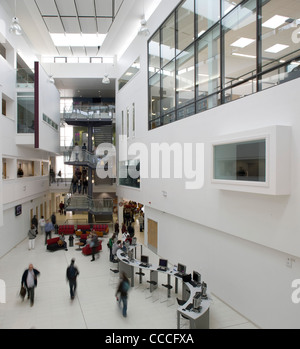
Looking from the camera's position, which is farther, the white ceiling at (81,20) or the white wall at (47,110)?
the white wall at (47,110)

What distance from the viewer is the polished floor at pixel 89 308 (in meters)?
8.42

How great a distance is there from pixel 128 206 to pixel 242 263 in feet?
64.1

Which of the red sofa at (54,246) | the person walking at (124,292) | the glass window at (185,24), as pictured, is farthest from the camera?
Answer: the red sofa at (54,246)

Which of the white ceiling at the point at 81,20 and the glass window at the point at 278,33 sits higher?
the white ceiling at the point at 81,20

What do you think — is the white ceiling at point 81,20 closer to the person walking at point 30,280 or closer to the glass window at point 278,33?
the glass window at point 278,33

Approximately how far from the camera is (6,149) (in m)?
15.5

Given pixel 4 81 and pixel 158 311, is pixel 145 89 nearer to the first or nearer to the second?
pixel 4 81

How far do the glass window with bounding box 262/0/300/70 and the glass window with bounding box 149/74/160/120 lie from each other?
21.9ft

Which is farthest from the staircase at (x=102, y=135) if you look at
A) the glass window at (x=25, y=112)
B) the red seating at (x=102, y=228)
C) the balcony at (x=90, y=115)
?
the glass window at (x=25, y=112)

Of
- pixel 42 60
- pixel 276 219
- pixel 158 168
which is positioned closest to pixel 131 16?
pixel 158 168

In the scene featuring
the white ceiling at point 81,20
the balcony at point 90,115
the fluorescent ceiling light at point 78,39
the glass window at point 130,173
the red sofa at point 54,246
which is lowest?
the red sofa at point 54,246

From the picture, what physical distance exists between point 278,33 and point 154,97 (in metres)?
7.58

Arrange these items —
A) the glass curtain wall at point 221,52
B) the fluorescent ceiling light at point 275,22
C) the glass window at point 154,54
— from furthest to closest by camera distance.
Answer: the glass window at point 154,54, the fluorescent ceiling light at point 275,22, the glass curtain wall at point 221,52

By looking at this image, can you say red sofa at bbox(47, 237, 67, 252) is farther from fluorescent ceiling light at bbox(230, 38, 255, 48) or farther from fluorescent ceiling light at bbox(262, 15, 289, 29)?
fluorescent ceiling light at bbox(262, 15, 289, 29)
